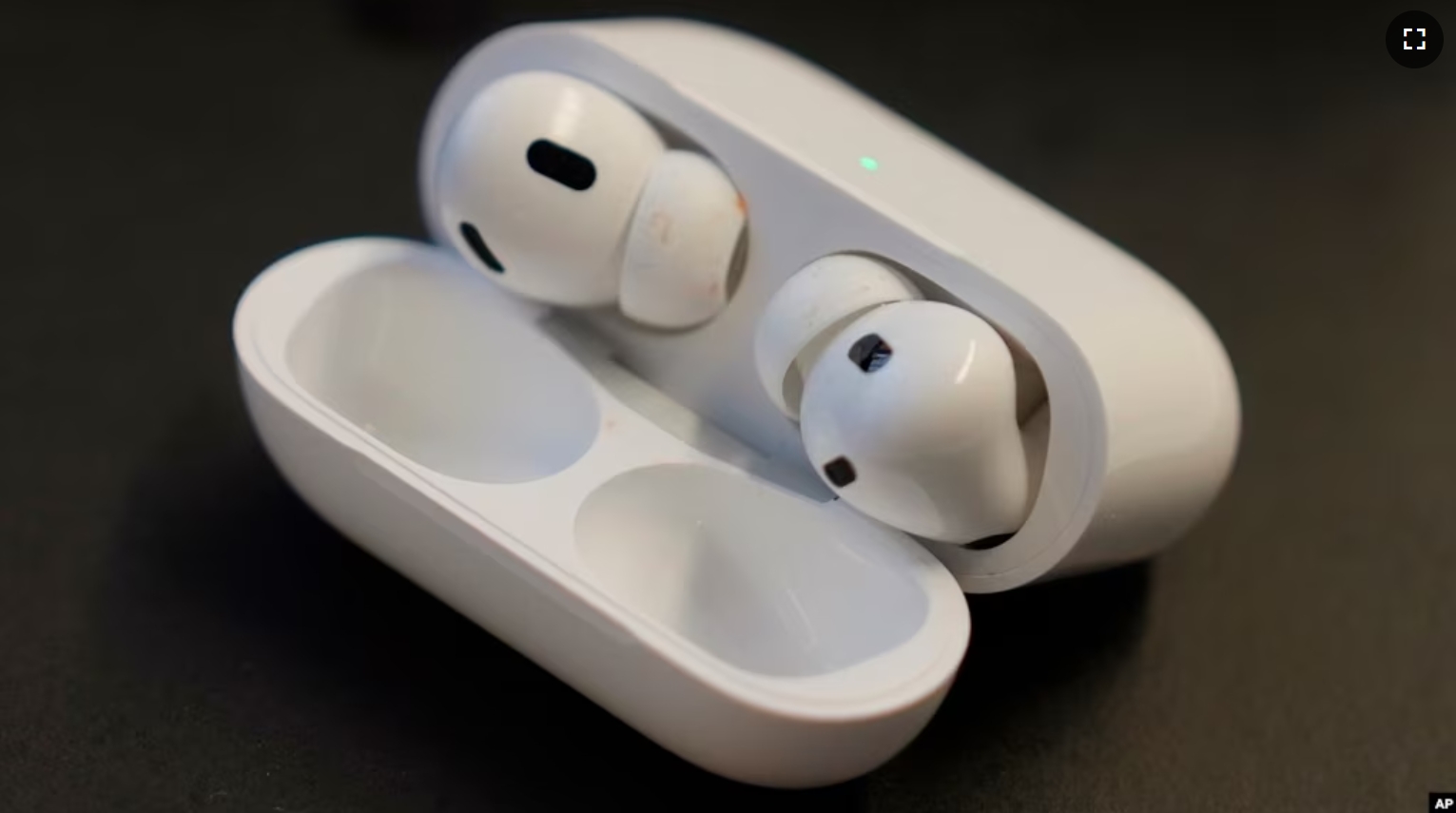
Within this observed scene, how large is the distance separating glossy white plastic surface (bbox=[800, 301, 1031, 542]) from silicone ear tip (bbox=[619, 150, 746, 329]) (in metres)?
0.12

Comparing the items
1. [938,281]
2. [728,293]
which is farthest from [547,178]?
[938,281]

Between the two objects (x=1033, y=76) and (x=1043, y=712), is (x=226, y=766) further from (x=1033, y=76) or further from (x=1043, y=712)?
(x=1033, y=76)

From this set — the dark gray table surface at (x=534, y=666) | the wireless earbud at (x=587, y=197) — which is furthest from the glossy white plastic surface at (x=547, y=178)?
the dark gray table surface at (x=534, y=666)

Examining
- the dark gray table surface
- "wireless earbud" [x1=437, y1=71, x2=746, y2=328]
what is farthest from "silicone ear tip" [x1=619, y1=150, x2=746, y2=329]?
the dark gray table surface

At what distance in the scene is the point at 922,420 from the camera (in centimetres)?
80

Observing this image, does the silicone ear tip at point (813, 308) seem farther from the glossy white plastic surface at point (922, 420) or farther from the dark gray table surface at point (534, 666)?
the dark gray table surface at point (534, 666)

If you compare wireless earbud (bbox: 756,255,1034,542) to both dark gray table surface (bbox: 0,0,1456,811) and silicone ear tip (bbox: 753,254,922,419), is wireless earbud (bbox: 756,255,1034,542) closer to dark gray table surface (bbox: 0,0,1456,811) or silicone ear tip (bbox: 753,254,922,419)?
silicone ear tip (bbox: 753,254,922,419)

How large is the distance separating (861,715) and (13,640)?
21.9 inches

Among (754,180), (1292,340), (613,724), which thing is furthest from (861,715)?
(1292,340)

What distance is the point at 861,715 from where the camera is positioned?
77 cm

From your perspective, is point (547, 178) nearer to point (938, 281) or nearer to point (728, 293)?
point (728, 293)

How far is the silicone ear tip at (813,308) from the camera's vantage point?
0.88 meters

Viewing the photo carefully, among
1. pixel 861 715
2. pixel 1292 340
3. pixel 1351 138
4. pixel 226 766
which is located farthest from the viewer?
pixel 1351 138

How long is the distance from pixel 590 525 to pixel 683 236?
0.62ft
